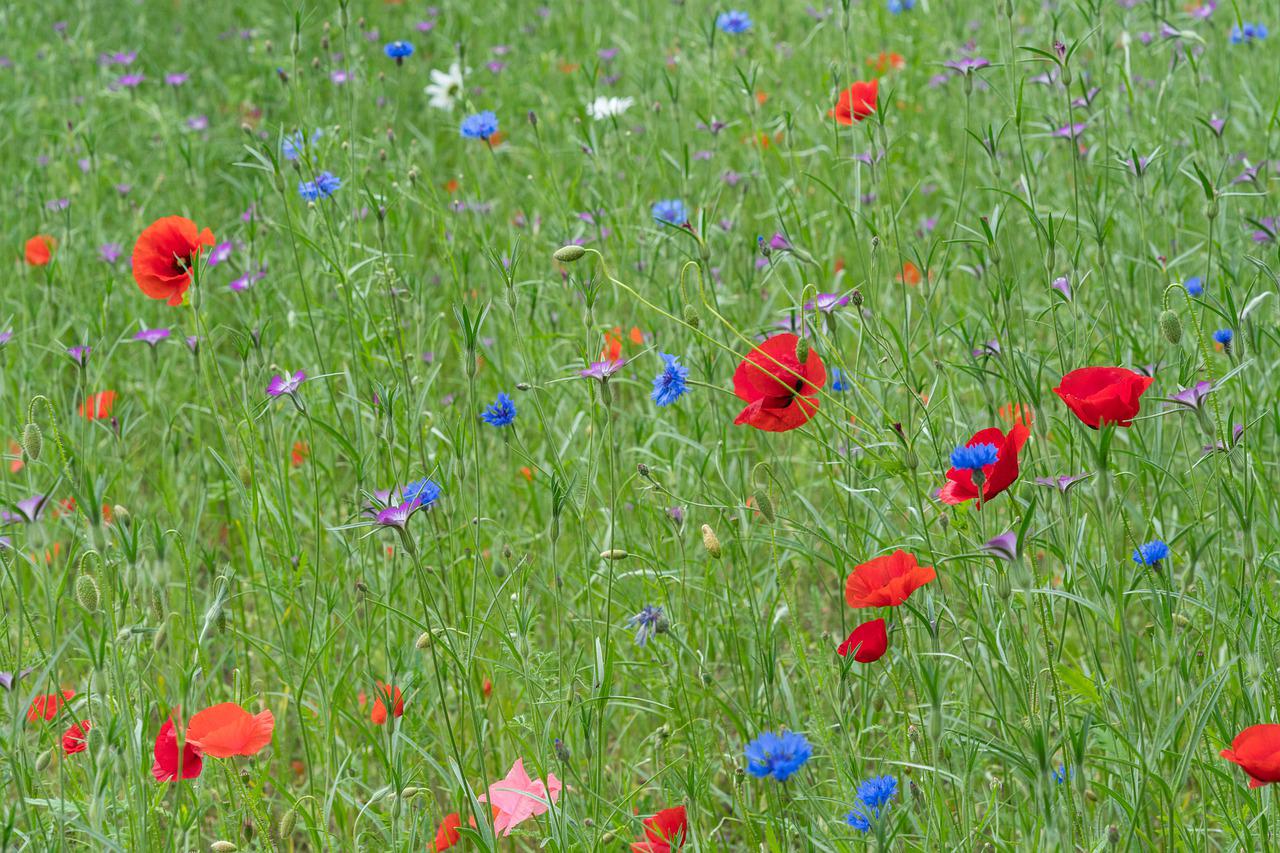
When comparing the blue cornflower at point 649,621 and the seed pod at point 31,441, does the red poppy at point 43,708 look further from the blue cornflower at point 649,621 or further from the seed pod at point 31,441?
the blue cornflower at point 649,621

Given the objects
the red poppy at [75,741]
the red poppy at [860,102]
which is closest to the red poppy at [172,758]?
the red poppy at [75,741]

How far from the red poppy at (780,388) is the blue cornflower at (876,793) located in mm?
478

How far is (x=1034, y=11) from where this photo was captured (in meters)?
4.71

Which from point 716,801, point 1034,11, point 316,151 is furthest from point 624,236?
point 1034,11

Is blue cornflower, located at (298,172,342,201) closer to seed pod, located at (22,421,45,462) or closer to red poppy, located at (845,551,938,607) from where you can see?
seed pod, located at (22,421,45,462)

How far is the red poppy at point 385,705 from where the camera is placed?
157cm

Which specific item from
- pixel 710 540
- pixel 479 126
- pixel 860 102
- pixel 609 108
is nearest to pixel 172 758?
pixel 710 540

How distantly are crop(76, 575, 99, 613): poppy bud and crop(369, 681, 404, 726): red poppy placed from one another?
36 centimetres

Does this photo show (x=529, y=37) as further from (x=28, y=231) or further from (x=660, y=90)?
(x=28, y=231)

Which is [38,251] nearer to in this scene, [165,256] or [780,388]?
[165,256]

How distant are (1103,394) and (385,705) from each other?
1003 millimetres

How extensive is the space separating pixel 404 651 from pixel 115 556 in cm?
47

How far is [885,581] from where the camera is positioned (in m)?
1.41

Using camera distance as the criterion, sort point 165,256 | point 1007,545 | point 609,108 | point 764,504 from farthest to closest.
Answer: point 609,108 → point 165,256 → point 764,504 → point 1007,545
